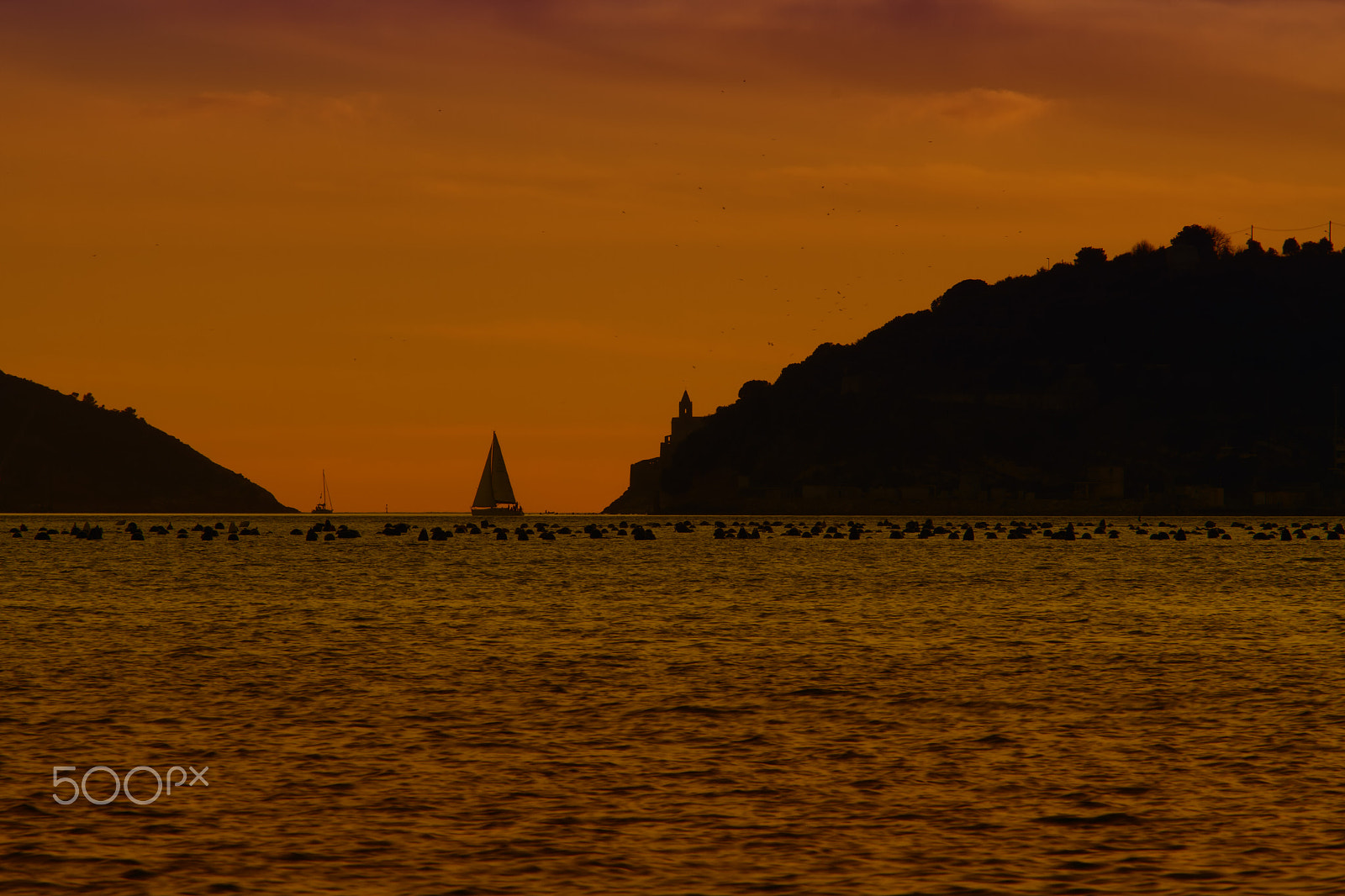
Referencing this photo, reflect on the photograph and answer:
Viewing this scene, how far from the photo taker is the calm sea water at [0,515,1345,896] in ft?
54.5

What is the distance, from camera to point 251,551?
12825 cm

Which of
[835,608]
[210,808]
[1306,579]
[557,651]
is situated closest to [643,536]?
[1306,579]

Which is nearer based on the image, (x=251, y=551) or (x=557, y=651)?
(x=557, y=651)

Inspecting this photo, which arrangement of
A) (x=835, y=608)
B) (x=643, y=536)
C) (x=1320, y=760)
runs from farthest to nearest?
(x=643, y=536), (x=835, y=608), (x=1320, y=760)

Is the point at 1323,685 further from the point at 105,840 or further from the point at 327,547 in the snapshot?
the point at 327,547

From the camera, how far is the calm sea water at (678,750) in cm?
1661

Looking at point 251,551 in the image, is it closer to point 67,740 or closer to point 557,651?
point 557,651

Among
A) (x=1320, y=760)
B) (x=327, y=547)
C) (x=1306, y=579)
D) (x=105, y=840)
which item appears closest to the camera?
(x=105, y=840)

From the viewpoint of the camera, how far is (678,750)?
79.0ft

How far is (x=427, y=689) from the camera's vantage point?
31.7m

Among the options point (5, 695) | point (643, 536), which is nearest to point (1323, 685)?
point (5, 695)

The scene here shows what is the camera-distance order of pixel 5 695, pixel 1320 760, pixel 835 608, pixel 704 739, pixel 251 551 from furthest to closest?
pixel 251 551, pixel 835 608, pixel 5 695, pixel 704 739, pixel 1320 760

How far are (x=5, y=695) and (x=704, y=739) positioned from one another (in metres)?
14.2

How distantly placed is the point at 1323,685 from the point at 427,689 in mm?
18437
